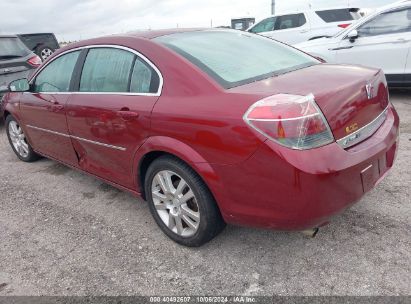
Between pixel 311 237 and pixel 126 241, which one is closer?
pixel 311 237

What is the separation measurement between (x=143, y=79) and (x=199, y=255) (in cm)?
135

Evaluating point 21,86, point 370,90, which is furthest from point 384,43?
point 21,86

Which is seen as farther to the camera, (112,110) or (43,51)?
(43,51)

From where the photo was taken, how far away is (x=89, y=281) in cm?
249

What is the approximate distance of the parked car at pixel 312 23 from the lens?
34.4 feet

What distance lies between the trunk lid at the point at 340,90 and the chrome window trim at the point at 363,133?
2 cm

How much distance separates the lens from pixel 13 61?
22.9 ft

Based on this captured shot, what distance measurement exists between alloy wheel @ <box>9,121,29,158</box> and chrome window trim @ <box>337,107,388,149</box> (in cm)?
402

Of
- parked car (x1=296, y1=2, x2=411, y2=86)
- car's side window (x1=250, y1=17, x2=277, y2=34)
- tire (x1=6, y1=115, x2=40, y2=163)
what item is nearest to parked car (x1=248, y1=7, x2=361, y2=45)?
car's side window (x1=250, y1=17, x2=277, y2=34)

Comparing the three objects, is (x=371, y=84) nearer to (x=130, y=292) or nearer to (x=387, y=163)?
(x=387, y=163)

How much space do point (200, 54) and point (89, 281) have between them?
1747mm

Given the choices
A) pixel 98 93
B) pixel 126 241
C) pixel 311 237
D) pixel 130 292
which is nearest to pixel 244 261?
pixel 311 237

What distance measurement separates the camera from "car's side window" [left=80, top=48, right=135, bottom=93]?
2934 millimetres

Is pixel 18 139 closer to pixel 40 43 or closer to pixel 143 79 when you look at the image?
pixel 143 79
